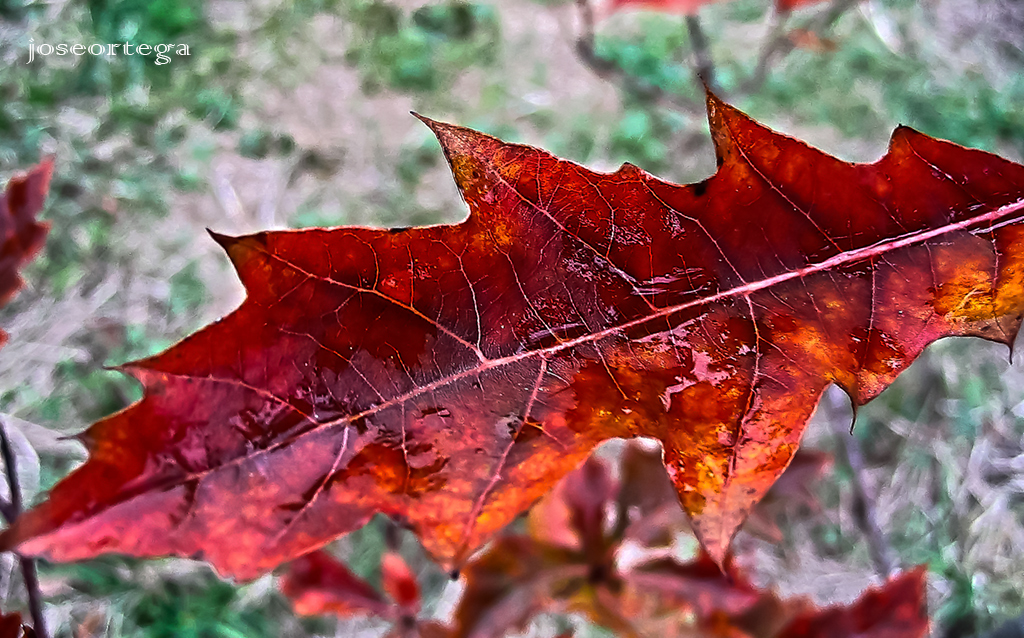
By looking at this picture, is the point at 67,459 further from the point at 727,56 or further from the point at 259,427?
the point at 727,56

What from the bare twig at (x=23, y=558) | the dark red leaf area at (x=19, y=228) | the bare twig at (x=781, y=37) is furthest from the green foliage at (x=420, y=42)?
the bare twig at (x=23, y=558)

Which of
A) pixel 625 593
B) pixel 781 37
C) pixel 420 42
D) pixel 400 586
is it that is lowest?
pixel 400 586

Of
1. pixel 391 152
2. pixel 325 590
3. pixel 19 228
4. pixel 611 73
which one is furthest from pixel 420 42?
pixel 325 590

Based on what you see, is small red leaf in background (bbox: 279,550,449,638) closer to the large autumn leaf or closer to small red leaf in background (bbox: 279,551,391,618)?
small red leaf in background (bbox: 279,551,391,618)

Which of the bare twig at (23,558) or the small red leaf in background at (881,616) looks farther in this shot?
the small red leaf in background at (881,616)

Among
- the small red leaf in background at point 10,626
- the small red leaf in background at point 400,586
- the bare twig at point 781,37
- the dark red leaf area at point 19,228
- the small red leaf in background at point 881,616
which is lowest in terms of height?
the small red leaf in background at point 400,586

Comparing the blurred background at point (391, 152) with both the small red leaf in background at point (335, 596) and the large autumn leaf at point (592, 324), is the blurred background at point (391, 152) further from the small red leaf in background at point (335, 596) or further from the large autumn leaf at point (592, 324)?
the large autumn leaf at point (592, 324)

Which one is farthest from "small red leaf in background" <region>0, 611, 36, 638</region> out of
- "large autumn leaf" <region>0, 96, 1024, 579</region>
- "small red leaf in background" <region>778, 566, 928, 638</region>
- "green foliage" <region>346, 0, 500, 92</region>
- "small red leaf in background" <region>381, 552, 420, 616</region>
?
"green foliage" <region>346, 0, 500, 92</region>

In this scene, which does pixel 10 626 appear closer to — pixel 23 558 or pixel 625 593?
pixel 23 558
